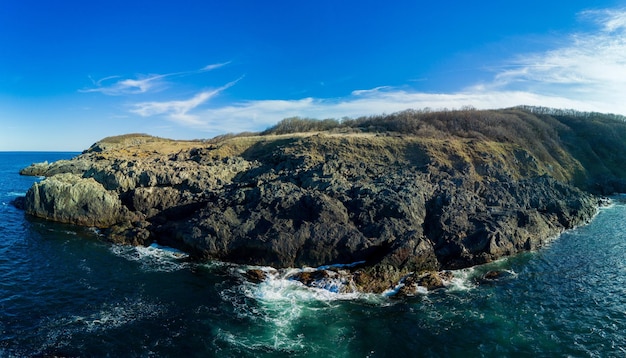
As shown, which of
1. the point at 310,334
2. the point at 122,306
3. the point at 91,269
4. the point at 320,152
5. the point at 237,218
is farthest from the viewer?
the point at 320,152

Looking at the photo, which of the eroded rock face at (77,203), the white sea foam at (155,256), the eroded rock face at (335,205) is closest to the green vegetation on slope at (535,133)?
the eroded rock face at (335,205)

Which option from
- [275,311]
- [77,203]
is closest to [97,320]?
[275,311]

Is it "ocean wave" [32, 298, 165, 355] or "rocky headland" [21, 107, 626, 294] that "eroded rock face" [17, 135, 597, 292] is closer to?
"rocky headland" [21, 107, 626, 294]

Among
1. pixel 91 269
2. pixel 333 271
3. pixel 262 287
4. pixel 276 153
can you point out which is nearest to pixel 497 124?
pixel 276 153

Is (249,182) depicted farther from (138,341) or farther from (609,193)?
(609,193)

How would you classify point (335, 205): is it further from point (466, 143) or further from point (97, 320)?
point (466, 143)
